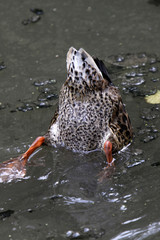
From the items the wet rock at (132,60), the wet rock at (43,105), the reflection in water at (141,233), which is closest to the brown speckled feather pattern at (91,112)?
the wet rock at (43,105)

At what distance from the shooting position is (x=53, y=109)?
6.41 meters

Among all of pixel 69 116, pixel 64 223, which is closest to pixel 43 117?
pixel 69 116

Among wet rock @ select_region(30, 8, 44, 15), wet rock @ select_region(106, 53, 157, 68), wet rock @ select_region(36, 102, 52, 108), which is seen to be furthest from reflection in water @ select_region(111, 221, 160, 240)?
wet rock @ select_region(30, 8, 44, 15)

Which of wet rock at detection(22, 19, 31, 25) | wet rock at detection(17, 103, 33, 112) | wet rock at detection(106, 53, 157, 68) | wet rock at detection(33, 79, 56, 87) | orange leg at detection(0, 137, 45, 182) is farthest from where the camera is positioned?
wet rock at detection(22, 19, 31, 25)

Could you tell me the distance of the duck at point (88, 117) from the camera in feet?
17.5

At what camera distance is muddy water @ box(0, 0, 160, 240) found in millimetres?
4543

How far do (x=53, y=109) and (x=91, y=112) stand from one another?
1042 mm

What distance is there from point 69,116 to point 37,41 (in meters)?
2.68

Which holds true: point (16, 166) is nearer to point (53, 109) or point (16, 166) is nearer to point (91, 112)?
point (91, 112)

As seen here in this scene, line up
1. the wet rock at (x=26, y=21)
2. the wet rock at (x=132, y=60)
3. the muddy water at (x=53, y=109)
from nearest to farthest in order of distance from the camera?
the muddy water at (x=53, y=109) < the wet rock at (x=132, y=60) < the wet rock at (x=26, y=21)

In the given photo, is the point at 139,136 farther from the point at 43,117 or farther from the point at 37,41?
the point at 37,41

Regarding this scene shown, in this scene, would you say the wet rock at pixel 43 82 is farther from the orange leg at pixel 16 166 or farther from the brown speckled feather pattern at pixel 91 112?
the orange leg at pixel 16 166

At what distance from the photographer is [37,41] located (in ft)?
25.9

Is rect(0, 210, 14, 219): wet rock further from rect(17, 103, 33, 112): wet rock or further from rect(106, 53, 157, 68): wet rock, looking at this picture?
rect(106, 53, 157, 68): wet rock
